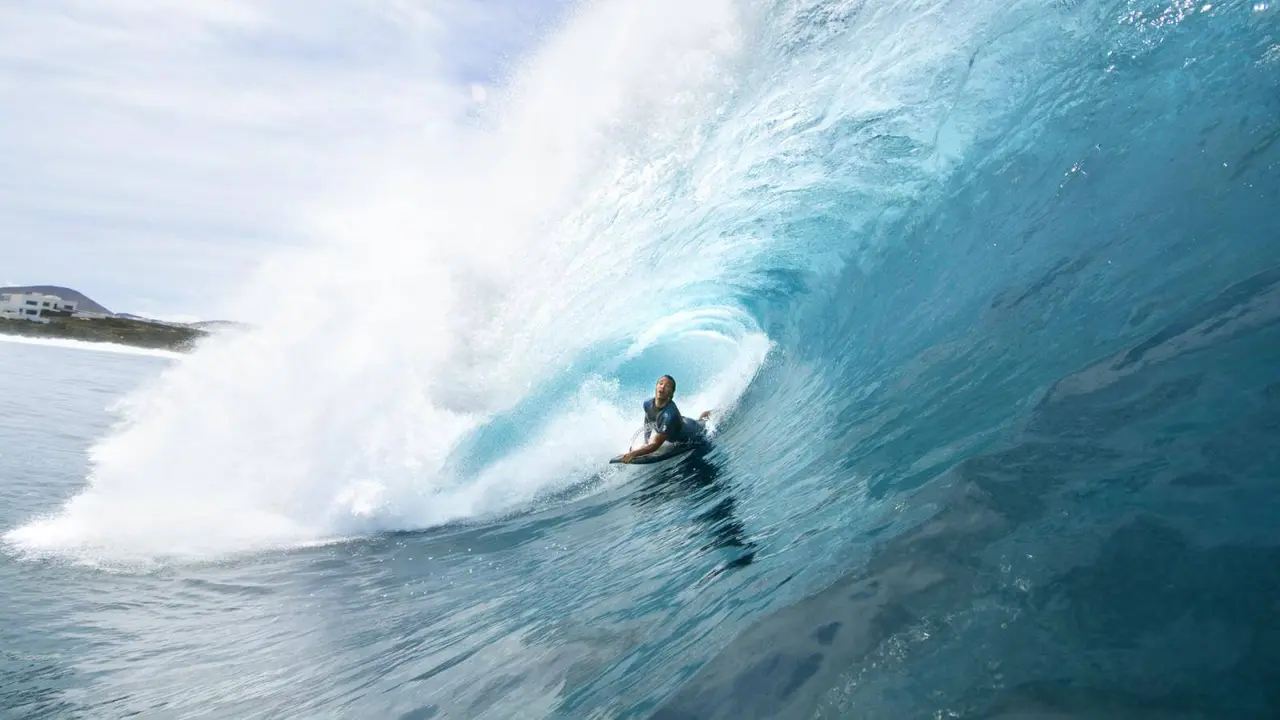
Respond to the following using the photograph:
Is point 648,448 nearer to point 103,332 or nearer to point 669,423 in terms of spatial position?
point 669,423

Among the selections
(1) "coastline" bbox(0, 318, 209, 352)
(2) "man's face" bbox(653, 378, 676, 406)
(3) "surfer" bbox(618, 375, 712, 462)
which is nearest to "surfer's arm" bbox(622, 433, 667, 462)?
(3) "surfer" bbox(618, 375, 712, 462)

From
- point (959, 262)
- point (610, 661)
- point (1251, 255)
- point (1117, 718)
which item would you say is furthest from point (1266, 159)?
point (610, 661)

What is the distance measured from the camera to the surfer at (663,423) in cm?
874

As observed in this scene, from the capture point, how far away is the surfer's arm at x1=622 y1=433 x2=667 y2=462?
8711 mm

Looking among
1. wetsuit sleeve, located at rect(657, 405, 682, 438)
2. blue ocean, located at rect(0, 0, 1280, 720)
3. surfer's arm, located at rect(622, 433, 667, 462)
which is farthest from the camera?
wetsuit sleeve, located at rect(657, 405, 682, 438)

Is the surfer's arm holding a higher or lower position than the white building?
lower

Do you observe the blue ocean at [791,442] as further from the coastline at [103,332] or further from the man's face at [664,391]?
the coastline at [103,332]

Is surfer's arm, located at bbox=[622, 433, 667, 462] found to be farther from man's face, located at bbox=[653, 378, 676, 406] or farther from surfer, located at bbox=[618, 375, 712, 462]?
man's face, located at bbox=[653, 378, 676, 406]

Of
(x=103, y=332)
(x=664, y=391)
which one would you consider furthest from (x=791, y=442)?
(x=103, y=332)

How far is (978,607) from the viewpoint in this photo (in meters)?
2.85

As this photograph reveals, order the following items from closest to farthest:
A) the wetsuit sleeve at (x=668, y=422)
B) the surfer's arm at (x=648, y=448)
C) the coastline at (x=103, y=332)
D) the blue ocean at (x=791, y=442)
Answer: the blue ocean at (x=791, y=442)
the surfer's arm at (x=648, y=448)
the wetsuit sleeve at (x=668, y=422)
the coastline at (x=103, y=332)

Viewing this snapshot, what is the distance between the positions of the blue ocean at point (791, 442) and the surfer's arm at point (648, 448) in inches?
14.2

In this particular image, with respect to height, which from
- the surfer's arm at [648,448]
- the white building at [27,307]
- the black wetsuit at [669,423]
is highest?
the white building at [27,307]

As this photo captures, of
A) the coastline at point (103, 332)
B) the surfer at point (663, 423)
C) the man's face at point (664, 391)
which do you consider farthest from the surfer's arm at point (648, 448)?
the coastline at point (103, 332)
